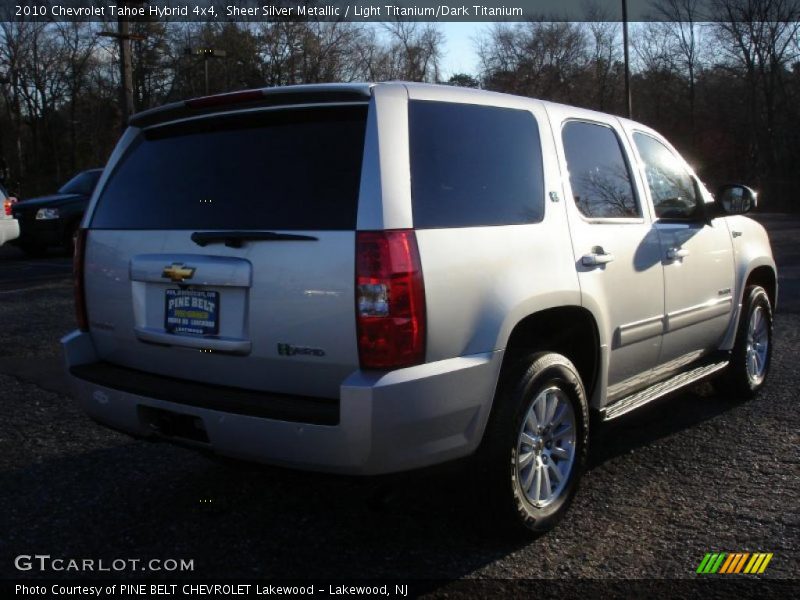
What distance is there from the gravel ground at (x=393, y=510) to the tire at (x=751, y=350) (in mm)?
364

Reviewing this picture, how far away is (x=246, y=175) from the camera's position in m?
3.18

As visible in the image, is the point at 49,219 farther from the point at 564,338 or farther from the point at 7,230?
the point at 564,338

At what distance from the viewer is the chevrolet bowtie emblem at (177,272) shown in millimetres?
3118

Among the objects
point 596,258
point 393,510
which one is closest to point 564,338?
point 596,258

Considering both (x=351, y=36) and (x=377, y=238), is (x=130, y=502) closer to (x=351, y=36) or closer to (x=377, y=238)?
(x=377, y=238)

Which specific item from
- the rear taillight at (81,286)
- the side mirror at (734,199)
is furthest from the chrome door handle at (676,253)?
the rear taillight at (81,286)

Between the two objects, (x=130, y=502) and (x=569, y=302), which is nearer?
(x=569, y=302)

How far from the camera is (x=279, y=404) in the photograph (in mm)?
2896

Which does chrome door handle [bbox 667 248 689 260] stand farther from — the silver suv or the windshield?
the windshield

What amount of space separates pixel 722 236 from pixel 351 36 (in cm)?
3613

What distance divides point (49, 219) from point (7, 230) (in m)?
2.08

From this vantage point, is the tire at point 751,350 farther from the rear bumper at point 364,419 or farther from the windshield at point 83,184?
the windshield at point 83,184

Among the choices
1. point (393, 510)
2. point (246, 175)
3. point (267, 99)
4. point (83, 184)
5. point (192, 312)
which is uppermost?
point (83, 184)

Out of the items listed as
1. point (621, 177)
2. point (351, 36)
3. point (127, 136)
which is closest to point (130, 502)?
point (127, 136)
